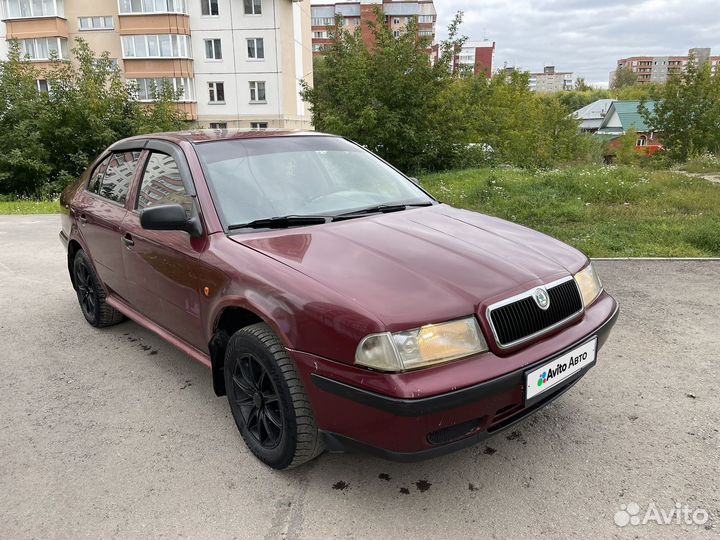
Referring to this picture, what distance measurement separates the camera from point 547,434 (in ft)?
9.78

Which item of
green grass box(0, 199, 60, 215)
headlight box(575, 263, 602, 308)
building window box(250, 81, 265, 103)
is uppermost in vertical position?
building window box(250, 81, 265, 103)

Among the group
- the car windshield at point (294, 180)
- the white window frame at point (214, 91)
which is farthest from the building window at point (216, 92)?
the car windshield at point (294, 180)

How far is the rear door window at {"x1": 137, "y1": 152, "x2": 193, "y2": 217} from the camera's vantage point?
3.24 m

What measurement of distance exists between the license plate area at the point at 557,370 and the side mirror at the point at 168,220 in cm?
187

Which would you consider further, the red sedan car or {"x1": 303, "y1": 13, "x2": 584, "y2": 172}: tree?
{"x1": 303, "y1": 13, "x2": 584, "y2": 172}: tree

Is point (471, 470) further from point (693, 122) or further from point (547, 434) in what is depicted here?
point (693, 122)

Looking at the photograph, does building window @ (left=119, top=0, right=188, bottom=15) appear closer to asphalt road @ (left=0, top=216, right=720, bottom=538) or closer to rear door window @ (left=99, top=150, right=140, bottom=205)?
rear door window @ (left=99, top=150, right=140, bottom=205)

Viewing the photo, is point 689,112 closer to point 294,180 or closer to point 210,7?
point 294,180

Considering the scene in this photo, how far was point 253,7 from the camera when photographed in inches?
1473

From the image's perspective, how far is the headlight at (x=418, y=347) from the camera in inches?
84.5

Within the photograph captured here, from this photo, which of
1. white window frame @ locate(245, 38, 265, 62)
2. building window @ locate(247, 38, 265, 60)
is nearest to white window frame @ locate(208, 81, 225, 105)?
white window frame @ locate(245, 38, 265, 62)

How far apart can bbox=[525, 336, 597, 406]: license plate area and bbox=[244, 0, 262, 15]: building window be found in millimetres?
39785

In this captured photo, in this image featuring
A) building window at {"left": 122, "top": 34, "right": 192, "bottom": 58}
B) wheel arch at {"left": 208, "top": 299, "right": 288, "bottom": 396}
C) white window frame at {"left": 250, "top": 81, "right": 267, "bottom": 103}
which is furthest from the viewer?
white window frame at {"left": 250, "top": 81, "right": 267, "bottom": 103}

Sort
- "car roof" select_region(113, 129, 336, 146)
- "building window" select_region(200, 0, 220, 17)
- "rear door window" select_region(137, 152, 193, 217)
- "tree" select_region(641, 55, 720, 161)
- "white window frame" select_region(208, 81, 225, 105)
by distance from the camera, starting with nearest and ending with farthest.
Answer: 1. "rear door window" select_region(137, 152, 193, 217)
2. "car roof" select_region(113, 129, 336, 146)
3. "tree" select_region(641, 55, 720, 161)
4. "building window" select_region(200, 0, 220, 17)
5. "white window frame" select_region(208, 81, 225, 105)
